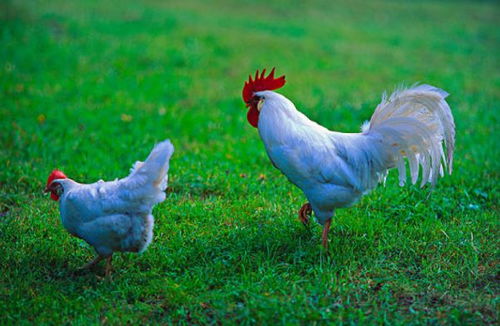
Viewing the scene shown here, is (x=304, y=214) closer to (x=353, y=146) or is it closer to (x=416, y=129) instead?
(x=353, y=146)

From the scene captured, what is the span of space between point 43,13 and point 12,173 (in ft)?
32.7

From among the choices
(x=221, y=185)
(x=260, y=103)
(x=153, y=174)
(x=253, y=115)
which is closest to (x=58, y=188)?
(x=153, y=174)

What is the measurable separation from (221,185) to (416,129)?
252cm

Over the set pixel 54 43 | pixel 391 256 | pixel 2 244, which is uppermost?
pixel 54 43

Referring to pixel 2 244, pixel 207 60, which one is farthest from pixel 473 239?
pixel 207 60

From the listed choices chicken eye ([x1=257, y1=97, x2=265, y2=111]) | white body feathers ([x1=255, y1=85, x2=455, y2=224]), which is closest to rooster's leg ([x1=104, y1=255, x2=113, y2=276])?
white body feathers ([x1=255, y1=85, x2=455, y2=224])

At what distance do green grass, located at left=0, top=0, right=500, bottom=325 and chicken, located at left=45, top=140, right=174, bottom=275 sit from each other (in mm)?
399

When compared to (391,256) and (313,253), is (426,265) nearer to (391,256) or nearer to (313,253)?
(391,256)

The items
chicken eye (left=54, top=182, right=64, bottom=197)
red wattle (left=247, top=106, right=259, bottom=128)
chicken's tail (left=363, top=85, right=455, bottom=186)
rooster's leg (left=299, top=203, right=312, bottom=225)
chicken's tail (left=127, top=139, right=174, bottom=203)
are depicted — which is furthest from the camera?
rooster's leg (left=299, top=203, right=312, bottom=225)

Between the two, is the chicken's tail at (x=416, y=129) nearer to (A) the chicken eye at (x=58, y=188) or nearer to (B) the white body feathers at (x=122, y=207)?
(B) the white body feathers at (x=122, y=207)

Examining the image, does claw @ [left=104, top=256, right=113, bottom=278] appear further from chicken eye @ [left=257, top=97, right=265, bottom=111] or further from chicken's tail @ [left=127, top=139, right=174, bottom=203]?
chicken eye @ [left=257, top=97, right=265, bottom=111]

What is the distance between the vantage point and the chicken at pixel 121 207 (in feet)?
13.4

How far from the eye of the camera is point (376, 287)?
424cm

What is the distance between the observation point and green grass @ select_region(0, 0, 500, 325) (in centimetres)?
404
